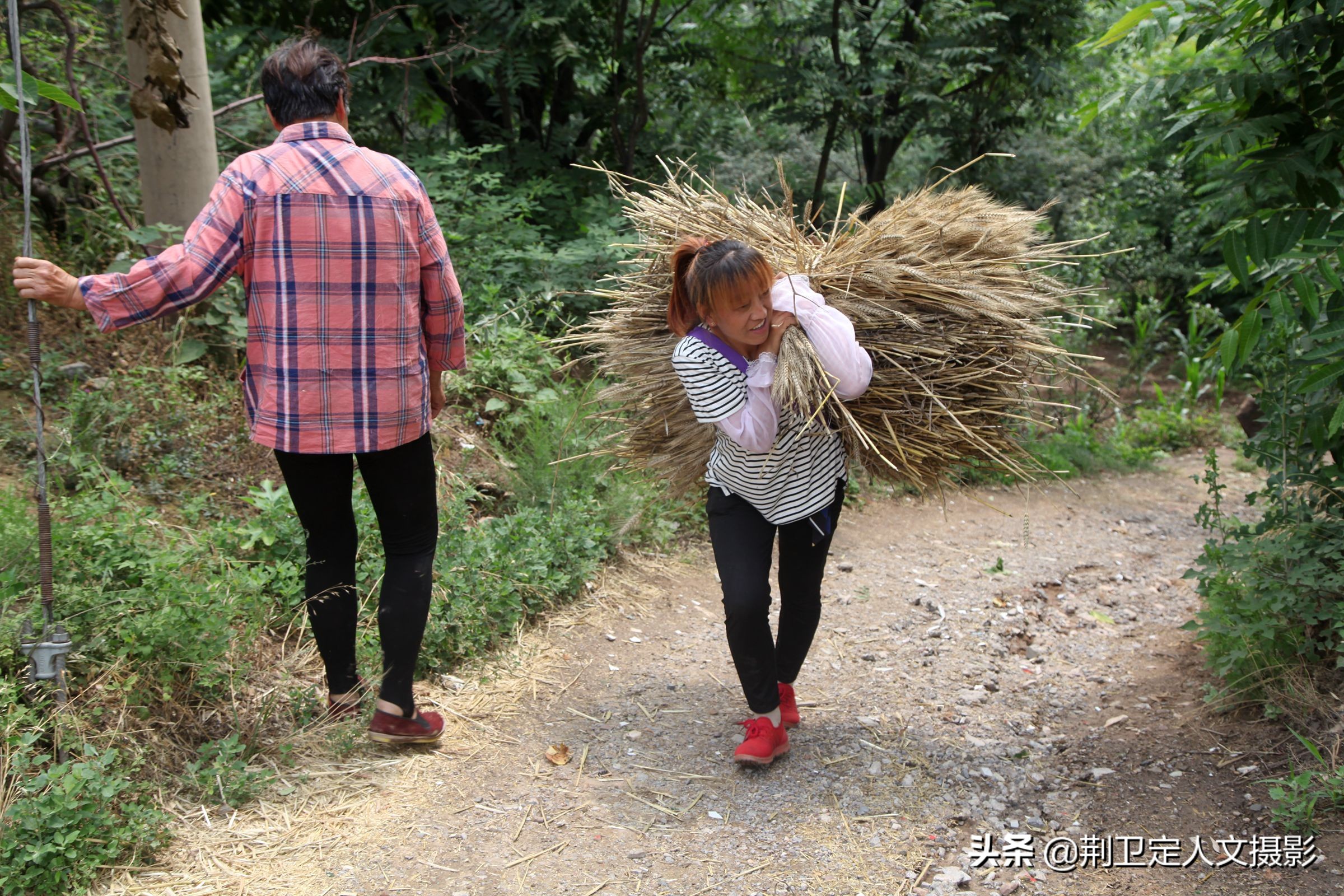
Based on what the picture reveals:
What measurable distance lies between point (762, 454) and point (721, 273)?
50 cm

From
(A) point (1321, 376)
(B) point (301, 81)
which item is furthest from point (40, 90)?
(A) point (1321, 376)

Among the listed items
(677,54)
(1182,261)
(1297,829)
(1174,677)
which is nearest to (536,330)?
(677,54)

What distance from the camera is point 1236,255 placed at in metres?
2.67

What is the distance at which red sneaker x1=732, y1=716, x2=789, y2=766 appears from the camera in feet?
9.36

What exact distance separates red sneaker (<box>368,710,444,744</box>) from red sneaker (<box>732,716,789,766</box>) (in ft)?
2.98

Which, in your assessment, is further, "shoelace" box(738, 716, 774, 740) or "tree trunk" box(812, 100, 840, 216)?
"tree trunk" box(812, 100, 840, 216)

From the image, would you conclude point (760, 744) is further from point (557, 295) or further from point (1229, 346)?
point (557, 295)

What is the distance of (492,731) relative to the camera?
3092 mm

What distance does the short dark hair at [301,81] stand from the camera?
8.02 feet

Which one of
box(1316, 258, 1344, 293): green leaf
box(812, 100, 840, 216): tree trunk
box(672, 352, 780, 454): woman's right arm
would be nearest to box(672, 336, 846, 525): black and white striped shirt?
box(672, 352, 780, 454): woman's right arm

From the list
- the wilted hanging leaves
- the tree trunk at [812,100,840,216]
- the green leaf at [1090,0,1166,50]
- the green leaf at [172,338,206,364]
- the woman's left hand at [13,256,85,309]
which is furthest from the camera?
the tree trunk at [812,100,840,216]

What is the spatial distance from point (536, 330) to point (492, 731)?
3.10 m

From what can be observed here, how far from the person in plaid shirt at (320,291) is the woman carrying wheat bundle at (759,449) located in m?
0.71

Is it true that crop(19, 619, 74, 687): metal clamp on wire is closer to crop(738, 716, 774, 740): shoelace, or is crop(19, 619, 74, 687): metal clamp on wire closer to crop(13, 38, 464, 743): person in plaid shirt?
crop(13, 38, 464, 743): person in plaid shirt
